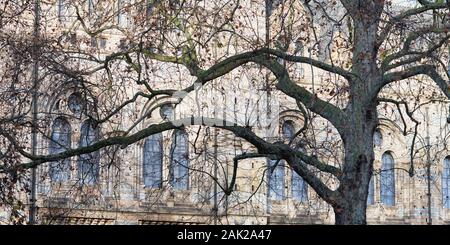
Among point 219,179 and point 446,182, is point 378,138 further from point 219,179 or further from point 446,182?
point 219,179

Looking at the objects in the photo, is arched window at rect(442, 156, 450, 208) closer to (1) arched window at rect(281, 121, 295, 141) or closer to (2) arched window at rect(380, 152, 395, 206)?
(2) arched window at rect(380, 152, 395, 206)

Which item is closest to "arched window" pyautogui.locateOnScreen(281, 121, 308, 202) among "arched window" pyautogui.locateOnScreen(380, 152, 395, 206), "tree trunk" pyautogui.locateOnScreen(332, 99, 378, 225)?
"arched window" pyautogui.locateOnScreen(380, 152, 395, 206)

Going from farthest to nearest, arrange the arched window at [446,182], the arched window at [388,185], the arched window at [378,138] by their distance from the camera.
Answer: the arched window at [446,182], the arched window at [378,138], the arched window at [388,185]

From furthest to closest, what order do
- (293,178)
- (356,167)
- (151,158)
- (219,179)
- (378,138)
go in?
(378,138) < (293,178) < (219,179) < (151,158) < (356,167)

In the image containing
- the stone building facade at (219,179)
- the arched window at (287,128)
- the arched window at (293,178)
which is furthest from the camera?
the arched window at (287,128)

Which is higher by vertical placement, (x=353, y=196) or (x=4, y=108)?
(x=4, y=108)

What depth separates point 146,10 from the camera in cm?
2181

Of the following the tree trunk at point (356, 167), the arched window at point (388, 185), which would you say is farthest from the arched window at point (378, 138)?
the tree trunk at point (356, 167)

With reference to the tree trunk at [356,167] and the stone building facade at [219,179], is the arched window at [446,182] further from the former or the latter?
the tree trunk at [356,167]

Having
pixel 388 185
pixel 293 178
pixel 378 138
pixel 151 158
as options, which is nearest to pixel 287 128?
pixel 293 178
